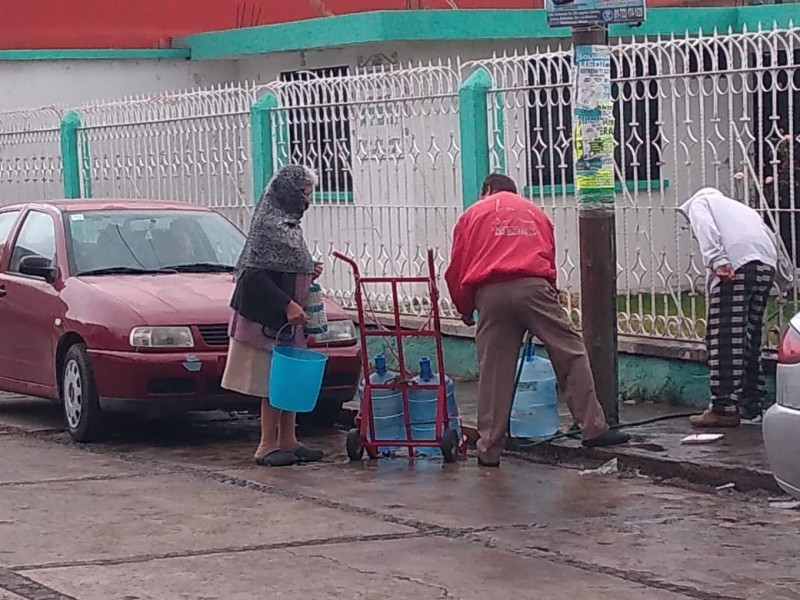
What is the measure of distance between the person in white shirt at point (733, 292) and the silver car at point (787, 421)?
3.18 meters

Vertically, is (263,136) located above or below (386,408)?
above

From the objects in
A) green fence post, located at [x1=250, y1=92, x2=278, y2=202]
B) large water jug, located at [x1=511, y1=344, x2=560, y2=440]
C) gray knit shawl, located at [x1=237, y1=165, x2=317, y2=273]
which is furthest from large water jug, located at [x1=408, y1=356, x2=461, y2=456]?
green fence post, located at [x1=250, y1=92, x2=278, y2=202]

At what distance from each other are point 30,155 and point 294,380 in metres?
9.78

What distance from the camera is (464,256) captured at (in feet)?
30.8

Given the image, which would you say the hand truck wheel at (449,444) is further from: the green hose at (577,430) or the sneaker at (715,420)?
the sneaker at (715,420)

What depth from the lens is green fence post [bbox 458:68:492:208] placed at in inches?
475

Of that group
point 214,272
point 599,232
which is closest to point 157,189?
point 214,272

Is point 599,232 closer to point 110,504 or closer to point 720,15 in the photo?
point 110,504

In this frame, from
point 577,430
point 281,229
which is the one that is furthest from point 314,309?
point 577,430

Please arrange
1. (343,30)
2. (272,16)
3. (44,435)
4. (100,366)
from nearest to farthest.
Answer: (100,366) < (44,435) < (343,30) < (272,16)

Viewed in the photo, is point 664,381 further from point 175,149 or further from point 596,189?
point 175,149

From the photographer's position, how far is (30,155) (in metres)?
18.3

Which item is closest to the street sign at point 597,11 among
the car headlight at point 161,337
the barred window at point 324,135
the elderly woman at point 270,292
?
the elderly woman at point 270,292

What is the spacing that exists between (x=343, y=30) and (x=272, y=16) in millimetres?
5871
